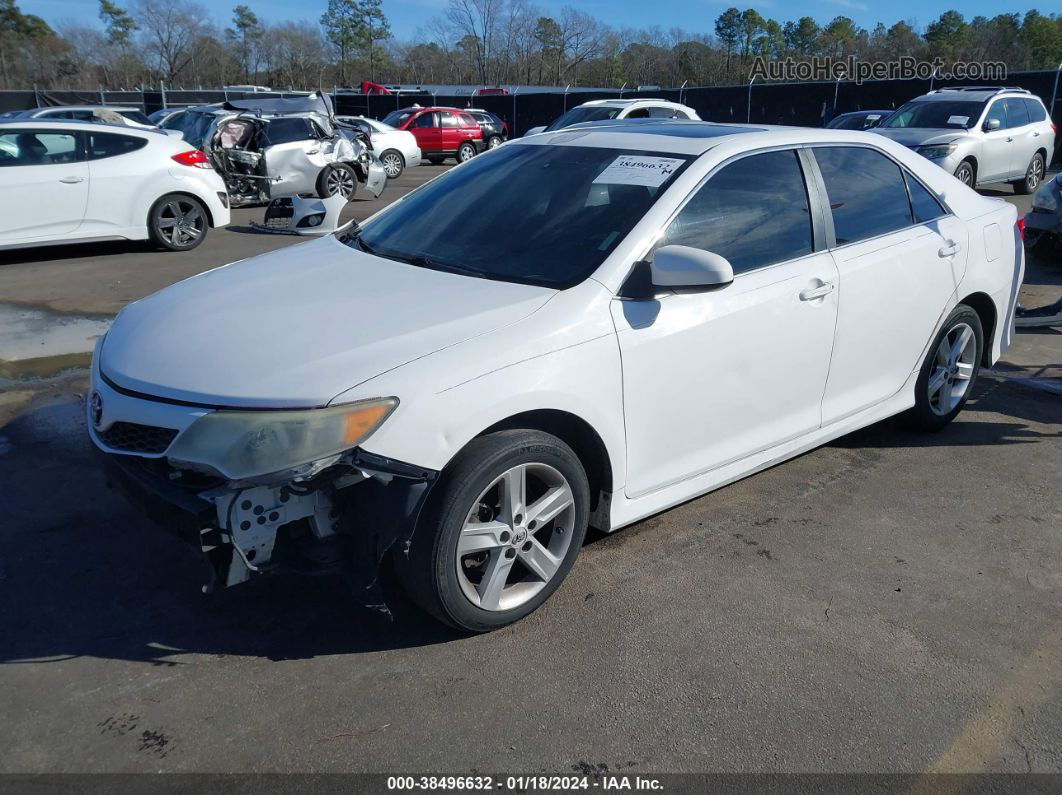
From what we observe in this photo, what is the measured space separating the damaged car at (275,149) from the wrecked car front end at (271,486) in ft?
40.6

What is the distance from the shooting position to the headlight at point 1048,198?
9188 millimetres

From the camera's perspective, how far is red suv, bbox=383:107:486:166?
26.0 metres

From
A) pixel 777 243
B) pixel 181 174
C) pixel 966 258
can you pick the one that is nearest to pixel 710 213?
pixel 777 243

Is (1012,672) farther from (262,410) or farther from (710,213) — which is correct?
(262,410)

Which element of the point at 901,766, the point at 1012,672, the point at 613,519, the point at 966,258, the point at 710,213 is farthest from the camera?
the point at 966,258

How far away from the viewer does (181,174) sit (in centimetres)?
1070

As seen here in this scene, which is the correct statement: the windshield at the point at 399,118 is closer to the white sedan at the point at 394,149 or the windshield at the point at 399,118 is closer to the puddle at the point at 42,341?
the white sedan at the point at 394,149

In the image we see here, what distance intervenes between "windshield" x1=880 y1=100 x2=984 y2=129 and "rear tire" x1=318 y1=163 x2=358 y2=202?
919 cm

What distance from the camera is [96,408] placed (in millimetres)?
3205

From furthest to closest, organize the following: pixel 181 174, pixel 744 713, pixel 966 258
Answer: pixel 181 174 → pixel 966 258 → pixel 744 713

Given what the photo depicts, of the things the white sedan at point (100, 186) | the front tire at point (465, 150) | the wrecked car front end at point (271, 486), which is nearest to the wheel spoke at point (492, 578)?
the wrecked car front end at point (271, 486)

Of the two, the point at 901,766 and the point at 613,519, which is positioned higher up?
the point at 613,519

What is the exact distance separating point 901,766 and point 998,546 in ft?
5.46

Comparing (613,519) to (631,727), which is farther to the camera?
(613,519)
